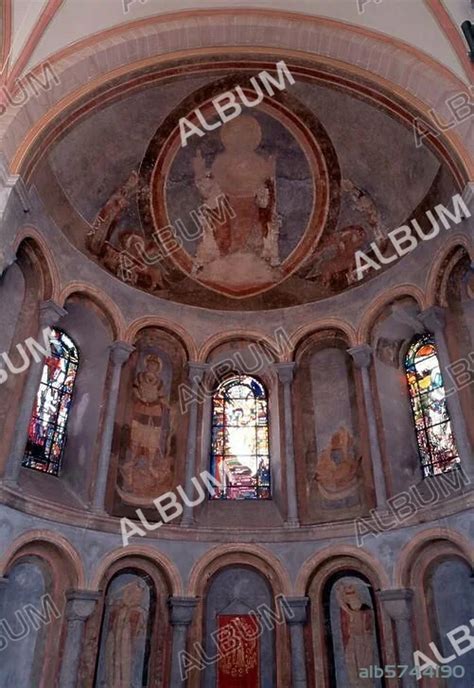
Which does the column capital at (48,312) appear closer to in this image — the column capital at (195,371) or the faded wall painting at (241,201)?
the column capital at (195,371)

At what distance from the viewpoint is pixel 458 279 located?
12.2m

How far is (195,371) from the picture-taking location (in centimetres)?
1395

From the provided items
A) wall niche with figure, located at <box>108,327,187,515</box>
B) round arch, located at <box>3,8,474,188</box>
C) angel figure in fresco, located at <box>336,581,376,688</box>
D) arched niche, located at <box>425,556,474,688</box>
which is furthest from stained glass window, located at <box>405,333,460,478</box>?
wall niche with figure, located at <box>108,327,187,515</box>

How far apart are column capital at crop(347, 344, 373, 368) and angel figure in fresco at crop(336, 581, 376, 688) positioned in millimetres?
4696

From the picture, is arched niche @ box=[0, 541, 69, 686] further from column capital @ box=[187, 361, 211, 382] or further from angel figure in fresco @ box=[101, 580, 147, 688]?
column capital @ box=[187, 361, 211, 382]

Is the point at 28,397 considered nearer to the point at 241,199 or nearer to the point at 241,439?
the point at 241,439

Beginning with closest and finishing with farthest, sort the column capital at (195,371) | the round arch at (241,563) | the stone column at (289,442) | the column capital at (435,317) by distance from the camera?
1. the round arch at (241,563)
2. the column capital at (435,317)
3. the stone column at (289,442)
4. the column capital at (195,371)

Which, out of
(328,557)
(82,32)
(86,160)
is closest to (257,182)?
(86,160)

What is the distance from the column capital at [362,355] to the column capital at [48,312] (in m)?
6.70

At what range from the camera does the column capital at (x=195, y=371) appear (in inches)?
547

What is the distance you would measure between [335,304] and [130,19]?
25.2 feet

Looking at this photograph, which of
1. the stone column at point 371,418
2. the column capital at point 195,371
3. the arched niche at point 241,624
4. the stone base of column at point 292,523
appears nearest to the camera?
the arched niche at point 241,624

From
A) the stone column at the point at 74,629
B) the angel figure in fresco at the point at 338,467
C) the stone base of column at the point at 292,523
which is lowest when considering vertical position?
the stone column at the point at 74,629

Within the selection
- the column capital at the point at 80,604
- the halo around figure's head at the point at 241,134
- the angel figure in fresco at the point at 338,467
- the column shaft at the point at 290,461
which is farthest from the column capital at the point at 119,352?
the halo around figure's head at the point at 241,134
